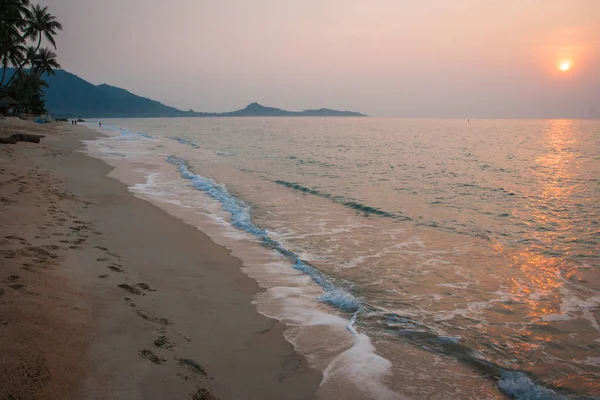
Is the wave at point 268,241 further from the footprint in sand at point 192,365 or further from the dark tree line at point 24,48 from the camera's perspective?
the dark tree line at point 24,48

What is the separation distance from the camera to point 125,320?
5.20 m

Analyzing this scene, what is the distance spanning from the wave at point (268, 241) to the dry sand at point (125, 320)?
140cm

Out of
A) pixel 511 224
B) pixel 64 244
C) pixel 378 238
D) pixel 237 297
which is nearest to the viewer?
pixel 237 297

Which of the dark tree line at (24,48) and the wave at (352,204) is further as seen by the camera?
the dark tree line at (24,48)

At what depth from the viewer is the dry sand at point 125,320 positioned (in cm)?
385

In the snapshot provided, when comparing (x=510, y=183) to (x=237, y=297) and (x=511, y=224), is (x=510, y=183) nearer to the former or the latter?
(x=511, y=224)

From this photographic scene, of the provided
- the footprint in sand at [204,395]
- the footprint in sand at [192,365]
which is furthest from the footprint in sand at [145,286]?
the footprint in sand at [204,395]

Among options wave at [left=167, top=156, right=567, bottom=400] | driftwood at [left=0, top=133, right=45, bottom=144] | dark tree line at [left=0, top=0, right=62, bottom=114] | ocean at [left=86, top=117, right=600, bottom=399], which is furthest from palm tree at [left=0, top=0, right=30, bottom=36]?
wave at [left=167, top=156, right=567, bottom=400]

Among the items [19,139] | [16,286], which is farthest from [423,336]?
[19,139]

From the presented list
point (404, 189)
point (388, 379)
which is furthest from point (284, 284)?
point (404, 189)

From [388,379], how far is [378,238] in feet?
22.8

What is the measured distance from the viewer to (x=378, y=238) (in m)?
11.6

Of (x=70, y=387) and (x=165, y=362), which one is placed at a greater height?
(x=70, y=387)

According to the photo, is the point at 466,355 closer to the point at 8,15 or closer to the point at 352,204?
the point at 352,204
